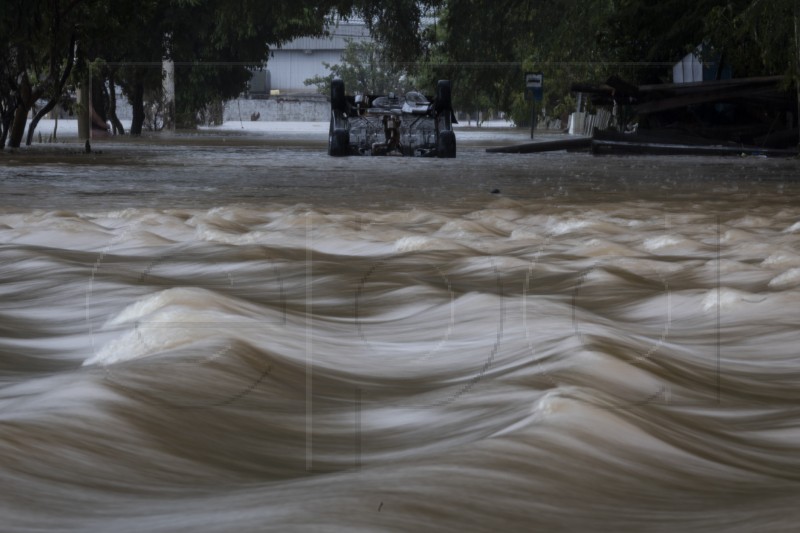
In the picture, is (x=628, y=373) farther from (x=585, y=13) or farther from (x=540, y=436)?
(x=585, y=13)

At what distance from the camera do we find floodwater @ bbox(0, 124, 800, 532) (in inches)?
34.1

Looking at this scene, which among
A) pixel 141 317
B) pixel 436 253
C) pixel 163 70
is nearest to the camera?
pixel 141 317

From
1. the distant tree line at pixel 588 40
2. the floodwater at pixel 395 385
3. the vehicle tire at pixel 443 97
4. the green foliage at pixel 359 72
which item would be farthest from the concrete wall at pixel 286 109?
the floodwater at pixel 395 385

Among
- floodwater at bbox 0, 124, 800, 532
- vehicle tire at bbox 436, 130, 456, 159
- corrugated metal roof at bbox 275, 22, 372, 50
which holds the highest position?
corrugated metal roof at bbox 275, 22, 372, 50

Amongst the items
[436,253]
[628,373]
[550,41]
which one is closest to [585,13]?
[550,41]

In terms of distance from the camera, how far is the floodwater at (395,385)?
867 mm

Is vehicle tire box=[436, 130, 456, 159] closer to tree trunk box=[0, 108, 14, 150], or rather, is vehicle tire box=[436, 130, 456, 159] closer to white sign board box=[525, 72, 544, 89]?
tree trunk box=[0, 108, 14, 150]

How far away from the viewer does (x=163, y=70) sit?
33281 millimetres

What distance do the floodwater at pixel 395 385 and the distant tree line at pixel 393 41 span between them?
857 cm

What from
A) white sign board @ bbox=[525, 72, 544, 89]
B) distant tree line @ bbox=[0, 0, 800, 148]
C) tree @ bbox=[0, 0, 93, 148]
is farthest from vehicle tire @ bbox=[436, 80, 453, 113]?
white sign board @ bbox=[525, 72, 544, 89]

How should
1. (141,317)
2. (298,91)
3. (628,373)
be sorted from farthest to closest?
(298,91), (141,317), (628,373)

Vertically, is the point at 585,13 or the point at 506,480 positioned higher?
the point at 585,13

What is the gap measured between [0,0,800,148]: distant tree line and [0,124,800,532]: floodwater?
28.1 feet

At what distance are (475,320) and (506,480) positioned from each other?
993 mm
